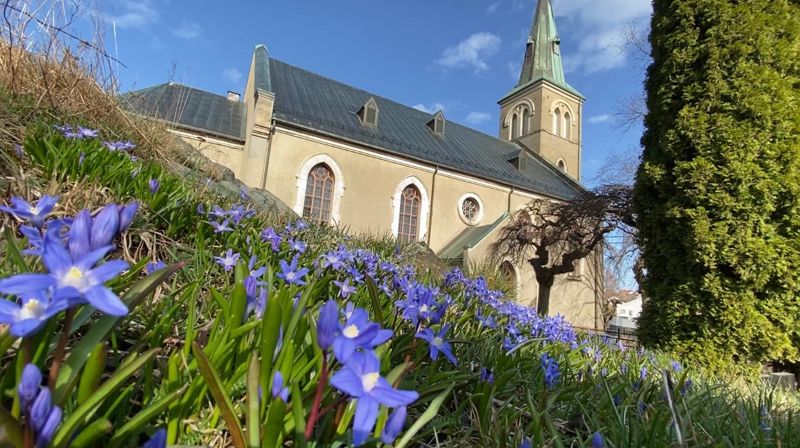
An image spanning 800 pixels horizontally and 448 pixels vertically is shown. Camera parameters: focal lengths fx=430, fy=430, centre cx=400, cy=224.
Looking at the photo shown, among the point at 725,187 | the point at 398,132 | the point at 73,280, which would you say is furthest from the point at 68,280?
the point at 398,132

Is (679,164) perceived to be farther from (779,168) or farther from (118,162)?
(118,162)

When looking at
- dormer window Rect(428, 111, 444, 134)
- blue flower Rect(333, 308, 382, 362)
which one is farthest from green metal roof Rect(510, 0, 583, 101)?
blue flower Rect(333, 308, 382, 362)

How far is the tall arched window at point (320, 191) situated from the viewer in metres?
17.2

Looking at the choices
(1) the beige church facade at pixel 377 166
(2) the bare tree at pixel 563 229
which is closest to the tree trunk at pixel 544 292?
(2) the bare tree at pixel 563 229

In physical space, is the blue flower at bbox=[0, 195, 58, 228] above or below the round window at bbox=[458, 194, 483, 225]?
below

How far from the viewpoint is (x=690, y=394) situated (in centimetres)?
221

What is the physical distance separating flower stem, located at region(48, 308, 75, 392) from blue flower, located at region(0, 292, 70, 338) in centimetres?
3

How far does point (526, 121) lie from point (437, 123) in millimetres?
9714

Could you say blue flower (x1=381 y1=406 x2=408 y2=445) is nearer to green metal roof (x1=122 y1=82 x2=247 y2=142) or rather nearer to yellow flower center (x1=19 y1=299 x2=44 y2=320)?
yellow flower center (x1=19 y1=299 x2=44 y2=320)

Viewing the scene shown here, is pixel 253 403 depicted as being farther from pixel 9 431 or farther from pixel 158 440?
pixel 9 431

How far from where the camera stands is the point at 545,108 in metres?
29.4

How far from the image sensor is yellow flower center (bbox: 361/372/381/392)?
0.60m

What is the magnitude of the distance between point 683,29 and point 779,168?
2.70 metres

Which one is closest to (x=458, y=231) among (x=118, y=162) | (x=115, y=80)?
(x=115, y=80)
